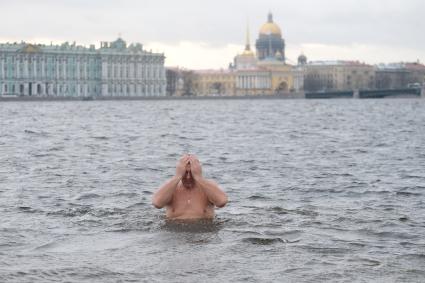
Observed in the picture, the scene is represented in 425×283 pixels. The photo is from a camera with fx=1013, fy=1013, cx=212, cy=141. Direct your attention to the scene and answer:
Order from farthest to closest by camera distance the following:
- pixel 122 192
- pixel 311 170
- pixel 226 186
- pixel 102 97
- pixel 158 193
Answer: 1. pixel 102 97
2. pixel 311 170
3. pixel 226 186
4. pixel 122 192
5. pixel 158 193

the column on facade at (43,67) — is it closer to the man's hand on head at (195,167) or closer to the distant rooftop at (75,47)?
the distant rooftop at (75,47)

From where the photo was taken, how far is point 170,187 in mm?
11398

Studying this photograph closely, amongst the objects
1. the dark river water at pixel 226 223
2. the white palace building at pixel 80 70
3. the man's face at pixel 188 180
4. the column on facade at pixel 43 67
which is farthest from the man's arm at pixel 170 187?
the column on facade at pixel 43 67

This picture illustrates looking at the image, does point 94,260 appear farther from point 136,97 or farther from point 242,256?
point 136,97

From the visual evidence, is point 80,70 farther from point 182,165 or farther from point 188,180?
Result: point 182,165

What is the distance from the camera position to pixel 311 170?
20.8 metres

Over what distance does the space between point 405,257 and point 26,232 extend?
440 cm

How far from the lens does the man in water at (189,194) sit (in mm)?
11246

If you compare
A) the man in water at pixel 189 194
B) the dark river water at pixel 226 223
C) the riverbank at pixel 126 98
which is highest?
the man in water at pixel 189 194

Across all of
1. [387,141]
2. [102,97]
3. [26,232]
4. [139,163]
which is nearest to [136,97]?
[102,97]

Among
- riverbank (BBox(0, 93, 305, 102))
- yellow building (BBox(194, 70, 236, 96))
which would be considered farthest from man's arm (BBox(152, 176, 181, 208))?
yellow building (BBox(194, 70, 236, 96))

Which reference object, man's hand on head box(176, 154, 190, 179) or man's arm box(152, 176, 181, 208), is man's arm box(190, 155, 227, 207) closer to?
man's hand on head box(176, 154, 190, 179)

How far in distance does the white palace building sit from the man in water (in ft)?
428

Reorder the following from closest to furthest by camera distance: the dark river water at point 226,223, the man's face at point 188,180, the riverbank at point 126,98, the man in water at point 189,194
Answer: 1. the dark river water at point 226,223
2. the man in water at point 189,194
3. the man's face at point 188,180
4. the riverbank at point 126,98
